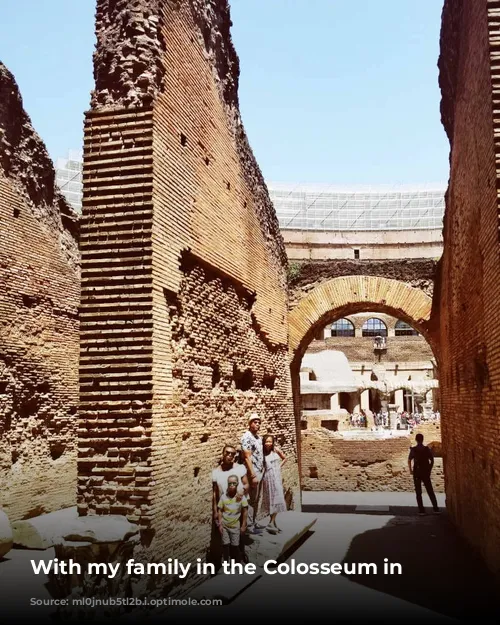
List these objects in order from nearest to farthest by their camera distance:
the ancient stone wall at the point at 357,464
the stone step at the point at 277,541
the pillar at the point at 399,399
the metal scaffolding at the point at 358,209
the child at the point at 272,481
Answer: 1. the stone step at the point at 277,541
2. the child at the point at 272,481
3. the ancient stone wall at the point at 357,464
4. the pillar at the point at 399,399
5. the metal scaffolding at the point at 358,209

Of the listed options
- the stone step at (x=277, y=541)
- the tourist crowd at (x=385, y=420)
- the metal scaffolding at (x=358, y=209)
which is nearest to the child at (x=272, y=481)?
the stone step at (x=277, y=541)

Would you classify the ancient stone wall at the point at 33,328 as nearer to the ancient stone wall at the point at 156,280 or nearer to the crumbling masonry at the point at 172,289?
the crumbling masonry at the point at 172,289

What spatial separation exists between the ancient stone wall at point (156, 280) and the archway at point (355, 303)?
4492 mm

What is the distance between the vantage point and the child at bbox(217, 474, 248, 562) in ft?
20.9

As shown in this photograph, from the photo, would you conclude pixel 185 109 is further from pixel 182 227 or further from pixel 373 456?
pixel 373 456

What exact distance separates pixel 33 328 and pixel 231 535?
552cm

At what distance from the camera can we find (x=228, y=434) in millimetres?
8023

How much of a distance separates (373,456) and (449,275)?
254 inches

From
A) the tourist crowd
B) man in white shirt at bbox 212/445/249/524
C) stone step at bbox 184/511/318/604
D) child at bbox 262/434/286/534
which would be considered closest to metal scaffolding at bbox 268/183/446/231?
the tourist crowd

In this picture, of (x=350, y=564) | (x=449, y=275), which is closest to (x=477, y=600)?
(x=350, y=564)

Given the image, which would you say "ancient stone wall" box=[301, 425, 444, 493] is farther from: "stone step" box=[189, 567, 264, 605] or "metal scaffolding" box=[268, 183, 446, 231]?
"metal scaffolding" box=[268, 183, 446, 231]

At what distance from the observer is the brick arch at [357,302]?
41.5 feet

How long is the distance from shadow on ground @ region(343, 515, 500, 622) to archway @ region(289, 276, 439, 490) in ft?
12.1

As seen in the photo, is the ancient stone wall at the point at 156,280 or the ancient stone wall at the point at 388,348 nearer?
the ancient stone wall at the point at 156,280
